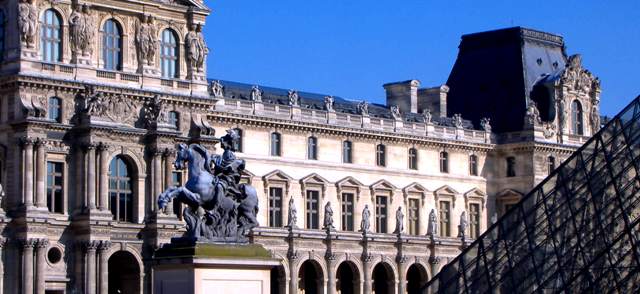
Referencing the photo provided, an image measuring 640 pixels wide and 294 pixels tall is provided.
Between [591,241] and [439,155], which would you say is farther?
[439,155]

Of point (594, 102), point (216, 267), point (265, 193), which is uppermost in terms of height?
point (594, 102)

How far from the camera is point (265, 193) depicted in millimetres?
84562

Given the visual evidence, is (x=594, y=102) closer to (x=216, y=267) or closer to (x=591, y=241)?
(x=591, y=241)

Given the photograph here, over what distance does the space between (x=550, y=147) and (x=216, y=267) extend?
66.0 m

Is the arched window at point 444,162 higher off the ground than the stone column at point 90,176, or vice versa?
the arched window at point 444,162

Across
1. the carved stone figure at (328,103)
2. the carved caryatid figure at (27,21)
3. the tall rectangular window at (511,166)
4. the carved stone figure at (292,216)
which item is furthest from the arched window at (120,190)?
the tall rectangular window at (511,166)

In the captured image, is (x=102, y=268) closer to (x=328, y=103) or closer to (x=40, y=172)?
(x=40, y=172)

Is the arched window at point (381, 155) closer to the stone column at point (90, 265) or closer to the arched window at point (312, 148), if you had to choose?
the arched window at point (312, 148)

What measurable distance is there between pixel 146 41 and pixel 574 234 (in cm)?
2644

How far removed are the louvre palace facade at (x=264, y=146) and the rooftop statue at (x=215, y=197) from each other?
3626cm

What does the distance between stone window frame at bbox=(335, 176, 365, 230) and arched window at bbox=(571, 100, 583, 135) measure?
16.7 meters

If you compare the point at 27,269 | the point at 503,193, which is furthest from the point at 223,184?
the point at 503,193

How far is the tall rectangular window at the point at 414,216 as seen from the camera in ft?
307

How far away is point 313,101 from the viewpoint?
9144 centimetres
